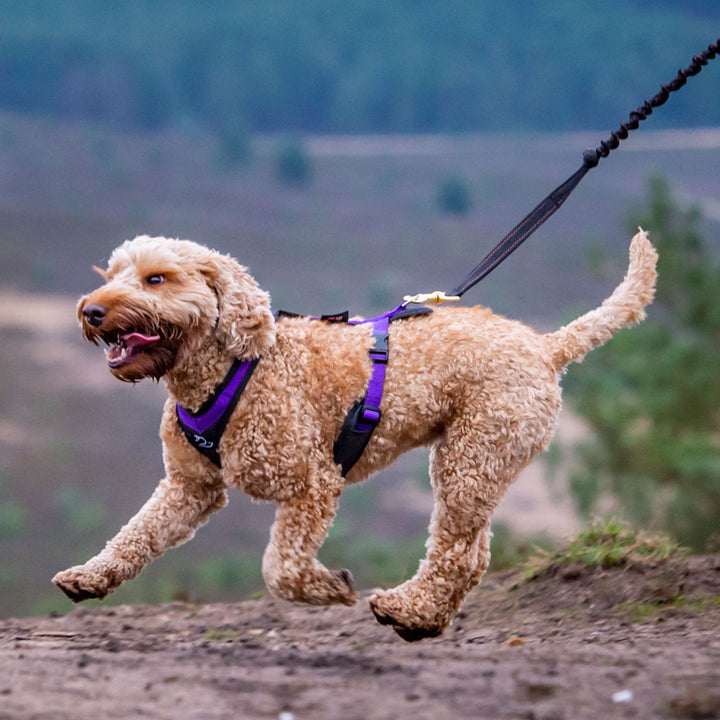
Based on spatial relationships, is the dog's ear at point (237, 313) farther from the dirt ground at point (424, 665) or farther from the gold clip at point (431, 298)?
the dirt ground at point (424, 665)

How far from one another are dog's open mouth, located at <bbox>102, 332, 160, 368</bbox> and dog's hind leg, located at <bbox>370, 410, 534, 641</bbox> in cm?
142

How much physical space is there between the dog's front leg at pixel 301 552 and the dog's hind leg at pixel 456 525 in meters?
0.30

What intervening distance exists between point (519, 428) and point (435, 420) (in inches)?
14.9

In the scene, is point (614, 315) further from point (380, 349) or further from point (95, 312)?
point (95, 312)

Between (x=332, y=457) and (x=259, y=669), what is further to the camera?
(x=332, y=457)

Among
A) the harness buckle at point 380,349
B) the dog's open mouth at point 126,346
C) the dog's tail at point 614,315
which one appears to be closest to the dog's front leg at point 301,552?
the harness buckle at point 380,349

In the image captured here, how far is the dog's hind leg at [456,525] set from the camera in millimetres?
4297

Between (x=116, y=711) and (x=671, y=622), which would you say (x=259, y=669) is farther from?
(x=671, y=622)

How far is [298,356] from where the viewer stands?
429 cm

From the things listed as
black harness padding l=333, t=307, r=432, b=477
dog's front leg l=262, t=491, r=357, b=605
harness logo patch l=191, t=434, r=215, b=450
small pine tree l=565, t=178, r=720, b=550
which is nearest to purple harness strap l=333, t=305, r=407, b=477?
black harness padding l=333, t=307, r=432, b=477

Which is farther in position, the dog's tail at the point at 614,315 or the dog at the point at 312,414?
the dog's tail at the point at 614,315

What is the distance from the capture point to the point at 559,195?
488 cm

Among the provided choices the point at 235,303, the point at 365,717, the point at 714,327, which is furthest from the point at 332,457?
the point at 714,327

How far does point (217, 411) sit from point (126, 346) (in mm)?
487
